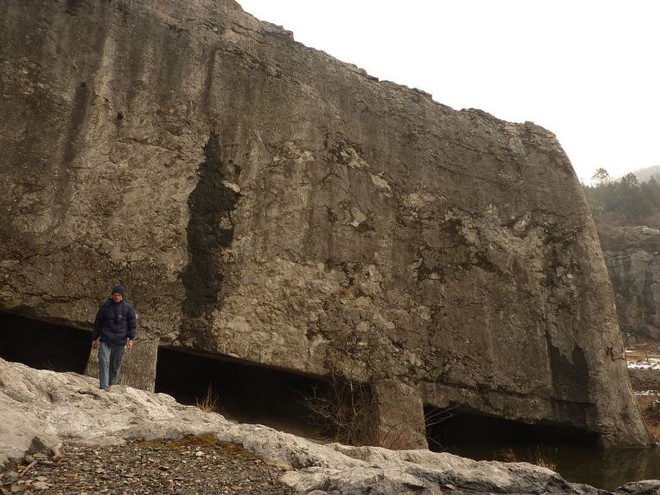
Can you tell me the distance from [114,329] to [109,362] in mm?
260

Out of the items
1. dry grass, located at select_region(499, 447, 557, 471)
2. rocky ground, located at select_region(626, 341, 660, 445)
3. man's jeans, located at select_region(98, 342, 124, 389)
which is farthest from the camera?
rocky ground, located at select_region(626, 341, 660, 445)

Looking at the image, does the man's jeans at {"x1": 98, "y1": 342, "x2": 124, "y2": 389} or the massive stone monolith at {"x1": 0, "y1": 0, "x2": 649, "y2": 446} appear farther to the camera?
the massive stone monolith at {"x1": 0, "y1": 0, "x2": 649, "y2": 446}

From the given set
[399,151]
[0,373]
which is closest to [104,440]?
[0,373]

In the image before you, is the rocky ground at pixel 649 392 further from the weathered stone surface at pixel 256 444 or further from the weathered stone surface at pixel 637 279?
the weathered stone surface at pixel 637 279

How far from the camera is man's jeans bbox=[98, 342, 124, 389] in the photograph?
4383mm

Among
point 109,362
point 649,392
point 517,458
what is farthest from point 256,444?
point 649,392

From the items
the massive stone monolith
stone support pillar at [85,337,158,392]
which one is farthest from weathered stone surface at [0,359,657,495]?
the massive stone monolith

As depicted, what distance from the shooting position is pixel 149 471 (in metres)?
2.86

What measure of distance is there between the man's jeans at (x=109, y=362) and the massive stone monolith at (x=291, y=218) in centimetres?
68

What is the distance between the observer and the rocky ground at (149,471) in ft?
8.54

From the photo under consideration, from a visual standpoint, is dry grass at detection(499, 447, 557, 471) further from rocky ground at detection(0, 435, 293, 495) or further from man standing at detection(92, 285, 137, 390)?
man standing at detection(92, 285, 137, 390)

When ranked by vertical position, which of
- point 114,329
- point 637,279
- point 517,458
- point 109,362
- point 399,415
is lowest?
point 517,458

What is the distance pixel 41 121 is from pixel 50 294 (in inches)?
63.4

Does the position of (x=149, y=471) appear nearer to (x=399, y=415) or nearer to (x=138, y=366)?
(x=138, y=366)
